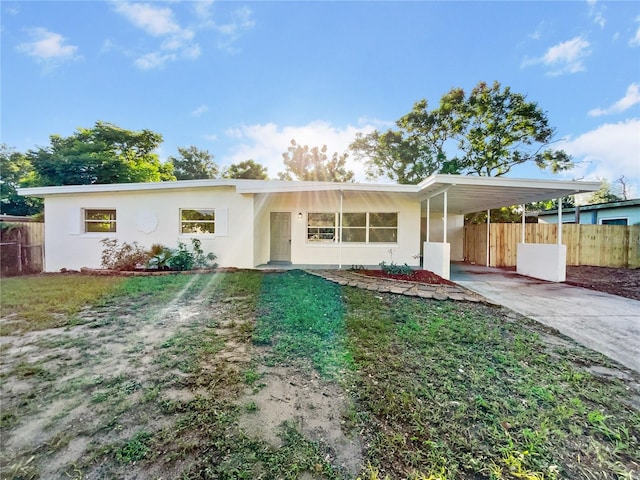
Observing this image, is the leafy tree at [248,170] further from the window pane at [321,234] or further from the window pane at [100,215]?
the window pane at [321,234]

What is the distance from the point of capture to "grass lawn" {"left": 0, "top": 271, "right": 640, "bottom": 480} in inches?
69.6

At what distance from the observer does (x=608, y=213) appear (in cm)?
1363

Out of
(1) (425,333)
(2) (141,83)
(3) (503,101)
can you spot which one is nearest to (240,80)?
(2) (141,83)

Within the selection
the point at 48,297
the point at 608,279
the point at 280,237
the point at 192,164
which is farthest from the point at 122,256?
the point at 192,164

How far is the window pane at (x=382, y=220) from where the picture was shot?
397 inches

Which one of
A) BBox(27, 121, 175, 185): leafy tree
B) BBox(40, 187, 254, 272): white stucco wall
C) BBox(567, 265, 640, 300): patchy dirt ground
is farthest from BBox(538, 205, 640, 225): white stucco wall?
BBox(27, 121, 175, 185): leafy tree

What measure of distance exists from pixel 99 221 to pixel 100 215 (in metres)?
0.36

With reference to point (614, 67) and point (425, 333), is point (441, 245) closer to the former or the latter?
point (425, 333)

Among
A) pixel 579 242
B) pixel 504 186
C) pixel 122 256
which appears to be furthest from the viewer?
pixel 579 242

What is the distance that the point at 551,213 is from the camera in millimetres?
15844

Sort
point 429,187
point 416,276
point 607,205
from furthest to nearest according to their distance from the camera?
point 607,205
point 416,276
point 429,187

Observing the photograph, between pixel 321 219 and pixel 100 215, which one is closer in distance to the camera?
pixel 100 215

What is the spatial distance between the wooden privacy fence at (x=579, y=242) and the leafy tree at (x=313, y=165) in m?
15.0

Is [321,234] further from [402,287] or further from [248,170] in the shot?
[248,170]
